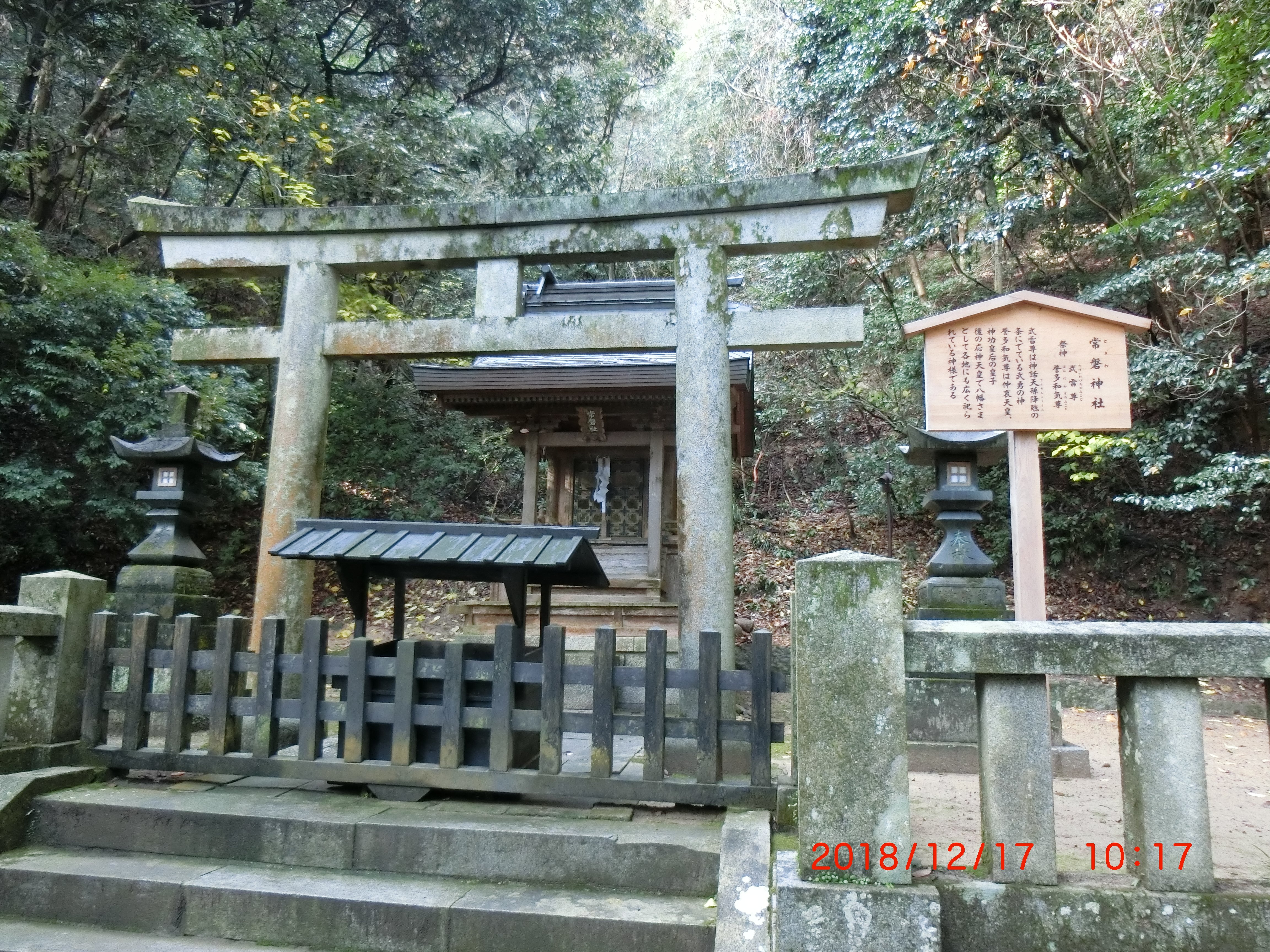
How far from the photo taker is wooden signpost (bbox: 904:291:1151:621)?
15.4 feet

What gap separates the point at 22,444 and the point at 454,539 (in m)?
10.4

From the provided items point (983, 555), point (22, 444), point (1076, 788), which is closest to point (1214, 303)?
point (983, 555)

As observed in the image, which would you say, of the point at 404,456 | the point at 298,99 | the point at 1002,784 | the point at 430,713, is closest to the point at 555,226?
the point at 430,713

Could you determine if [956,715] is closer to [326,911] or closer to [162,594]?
[326,911]

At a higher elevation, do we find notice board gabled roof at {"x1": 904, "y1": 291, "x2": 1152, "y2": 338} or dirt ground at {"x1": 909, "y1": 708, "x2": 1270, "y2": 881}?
notice board gabled roof at {"x1": 904, "y1": 291, "x2": 1152, "y2": 338}

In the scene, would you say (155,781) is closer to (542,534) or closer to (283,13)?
Result: (542,534)

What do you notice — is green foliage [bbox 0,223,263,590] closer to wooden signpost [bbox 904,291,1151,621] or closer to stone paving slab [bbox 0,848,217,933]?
stone paving slab [bbox 0,848,217,933]

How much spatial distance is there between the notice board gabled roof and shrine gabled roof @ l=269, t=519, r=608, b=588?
9.13 ft

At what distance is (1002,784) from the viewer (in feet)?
7.89

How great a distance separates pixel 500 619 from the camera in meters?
8.91

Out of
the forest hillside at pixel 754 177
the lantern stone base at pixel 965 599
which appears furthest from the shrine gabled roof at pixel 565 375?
the lantern stone base at pixel 965 599

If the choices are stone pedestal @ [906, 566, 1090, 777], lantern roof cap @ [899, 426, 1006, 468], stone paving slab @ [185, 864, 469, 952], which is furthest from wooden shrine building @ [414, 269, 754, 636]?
stone paving slab @ [185, 864, 469, 952]

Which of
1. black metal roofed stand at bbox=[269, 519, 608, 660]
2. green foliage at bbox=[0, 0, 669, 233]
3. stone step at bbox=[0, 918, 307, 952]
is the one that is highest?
green foliage at bbox=[0, 0, 669, 233]
